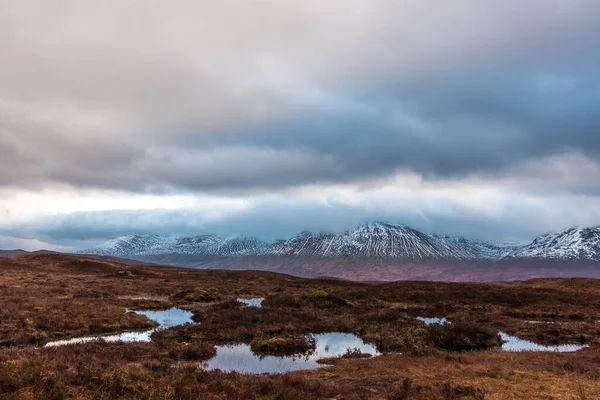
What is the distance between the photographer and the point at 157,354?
70.2 ft

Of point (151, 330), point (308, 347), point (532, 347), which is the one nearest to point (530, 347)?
point (532, 347)

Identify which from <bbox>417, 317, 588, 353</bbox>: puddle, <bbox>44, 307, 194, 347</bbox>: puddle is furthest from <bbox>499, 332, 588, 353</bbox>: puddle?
<bbox>44, 307, 194, 347</bbox>: puddle

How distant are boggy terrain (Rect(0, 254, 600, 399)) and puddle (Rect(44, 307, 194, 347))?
118 cm

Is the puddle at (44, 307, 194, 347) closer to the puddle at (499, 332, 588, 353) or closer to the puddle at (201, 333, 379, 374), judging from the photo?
the puddle at (201, 333, 379, 374)

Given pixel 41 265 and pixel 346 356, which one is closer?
pixel 346 356

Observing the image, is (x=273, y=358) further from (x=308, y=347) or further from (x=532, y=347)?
(x=532, y=347)

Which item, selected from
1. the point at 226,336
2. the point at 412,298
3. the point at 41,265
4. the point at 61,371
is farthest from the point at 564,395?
the point at 41,265

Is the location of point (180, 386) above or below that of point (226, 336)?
above

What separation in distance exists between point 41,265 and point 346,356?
96.3 meters

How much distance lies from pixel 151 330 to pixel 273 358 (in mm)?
12466

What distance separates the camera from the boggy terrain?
1436 cm

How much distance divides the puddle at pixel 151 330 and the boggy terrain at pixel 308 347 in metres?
1.18

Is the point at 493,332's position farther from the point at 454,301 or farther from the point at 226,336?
the point at 454,301

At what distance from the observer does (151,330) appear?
3069cm
